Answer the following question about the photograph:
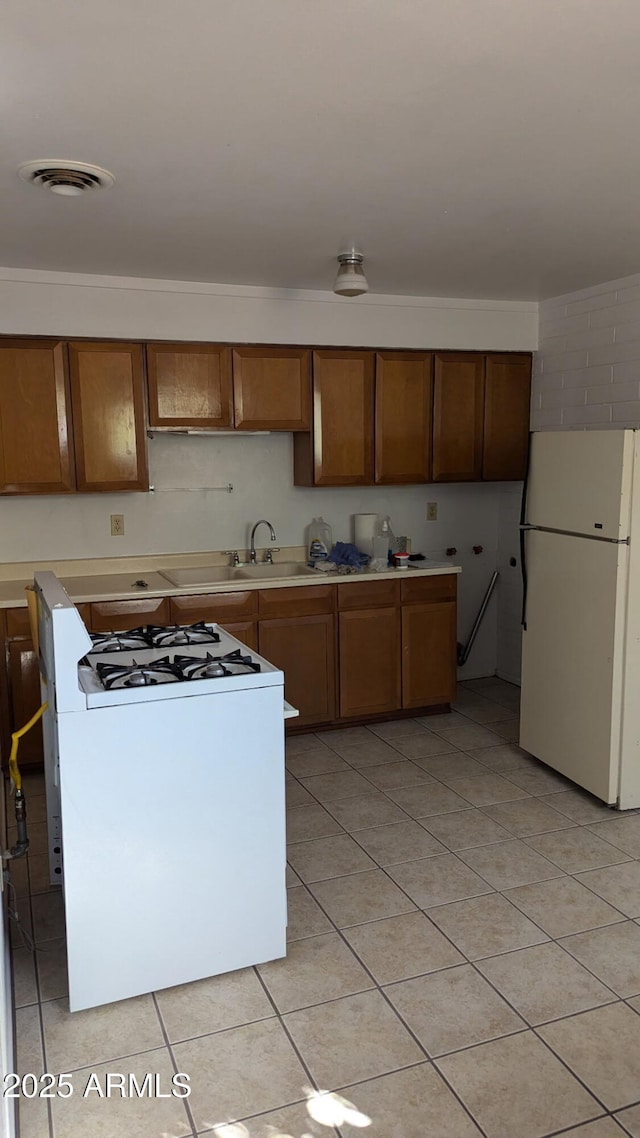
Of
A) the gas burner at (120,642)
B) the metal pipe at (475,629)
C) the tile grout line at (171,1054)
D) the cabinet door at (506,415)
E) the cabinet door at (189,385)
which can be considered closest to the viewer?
the tile grout line at (171,1054)

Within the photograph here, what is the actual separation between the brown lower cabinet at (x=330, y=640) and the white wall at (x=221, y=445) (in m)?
0.58

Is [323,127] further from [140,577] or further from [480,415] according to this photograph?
[480,415]

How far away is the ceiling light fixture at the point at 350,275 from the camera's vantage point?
3.33 meters

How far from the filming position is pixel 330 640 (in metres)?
4.34

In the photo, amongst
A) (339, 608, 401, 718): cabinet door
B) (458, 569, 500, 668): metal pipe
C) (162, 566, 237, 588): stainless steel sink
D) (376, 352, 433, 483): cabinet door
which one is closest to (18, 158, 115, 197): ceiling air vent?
(162, 566, 237, 588): stainless steel sink

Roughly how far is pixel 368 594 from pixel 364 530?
52 centimetres

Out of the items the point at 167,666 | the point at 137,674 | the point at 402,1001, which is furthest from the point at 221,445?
the point at 402,1001

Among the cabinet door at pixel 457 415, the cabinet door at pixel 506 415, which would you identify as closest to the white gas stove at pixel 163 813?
the cabinet door at pixel 457 415

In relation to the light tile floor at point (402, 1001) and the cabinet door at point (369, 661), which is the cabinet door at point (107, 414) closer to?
the cabinet door at point (369, 661)

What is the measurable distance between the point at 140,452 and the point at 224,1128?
295cm

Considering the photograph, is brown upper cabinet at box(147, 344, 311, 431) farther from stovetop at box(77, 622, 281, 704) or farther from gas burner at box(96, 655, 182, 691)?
gas burner at box(96, 655, 182, 691)

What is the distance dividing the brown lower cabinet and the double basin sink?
0.61 ft

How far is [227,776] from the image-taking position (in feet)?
7.66

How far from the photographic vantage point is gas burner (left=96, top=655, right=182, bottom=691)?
2271 mm
